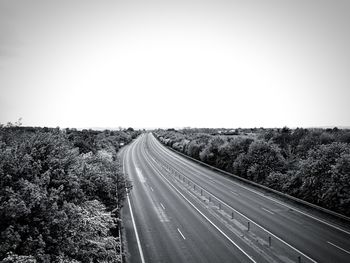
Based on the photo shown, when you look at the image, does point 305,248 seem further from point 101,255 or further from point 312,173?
point 101,255

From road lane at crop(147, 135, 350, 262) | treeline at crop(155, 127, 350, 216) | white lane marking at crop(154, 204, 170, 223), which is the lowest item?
white lane marking at crop(154, 204, 170, 223)

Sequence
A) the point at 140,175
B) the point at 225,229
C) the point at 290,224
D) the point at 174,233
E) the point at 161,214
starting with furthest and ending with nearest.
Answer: the point at 140,175, the point at 161,214, the point at 290,224, the point at 225,229, the point at 174,233

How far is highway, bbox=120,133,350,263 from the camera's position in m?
16.4

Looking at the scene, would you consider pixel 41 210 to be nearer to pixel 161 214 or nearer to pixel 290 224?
pixel 161 214

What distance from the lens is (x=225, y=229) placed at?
2077cm

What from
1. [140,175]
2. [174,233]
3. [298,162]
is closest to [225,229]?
[174,233]

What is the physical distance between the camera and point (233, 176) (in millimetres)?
41062

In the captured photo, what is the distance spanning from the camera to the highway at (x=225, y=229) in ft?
53.7

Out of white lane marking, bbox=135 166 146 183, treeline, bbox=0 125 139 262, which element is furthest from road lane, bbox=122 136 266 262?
white lane marking, bbox=135 166 146 183

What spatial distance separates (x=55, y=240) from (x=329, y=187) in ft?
78.8

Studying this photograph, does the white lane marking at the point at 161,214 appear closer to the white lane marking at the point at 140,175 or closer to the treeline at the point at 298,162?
the white lane marking at the point at 140,175

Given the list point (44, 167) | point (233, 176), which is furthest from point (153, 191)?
point (44, 167)

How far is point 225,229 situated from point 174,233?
445 centimetres

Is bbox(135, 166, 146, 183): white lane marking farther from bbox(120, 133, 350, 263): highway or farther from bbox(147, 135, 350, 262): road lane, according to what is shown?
Result: bbox(147, 135, 350, 262): road lane
